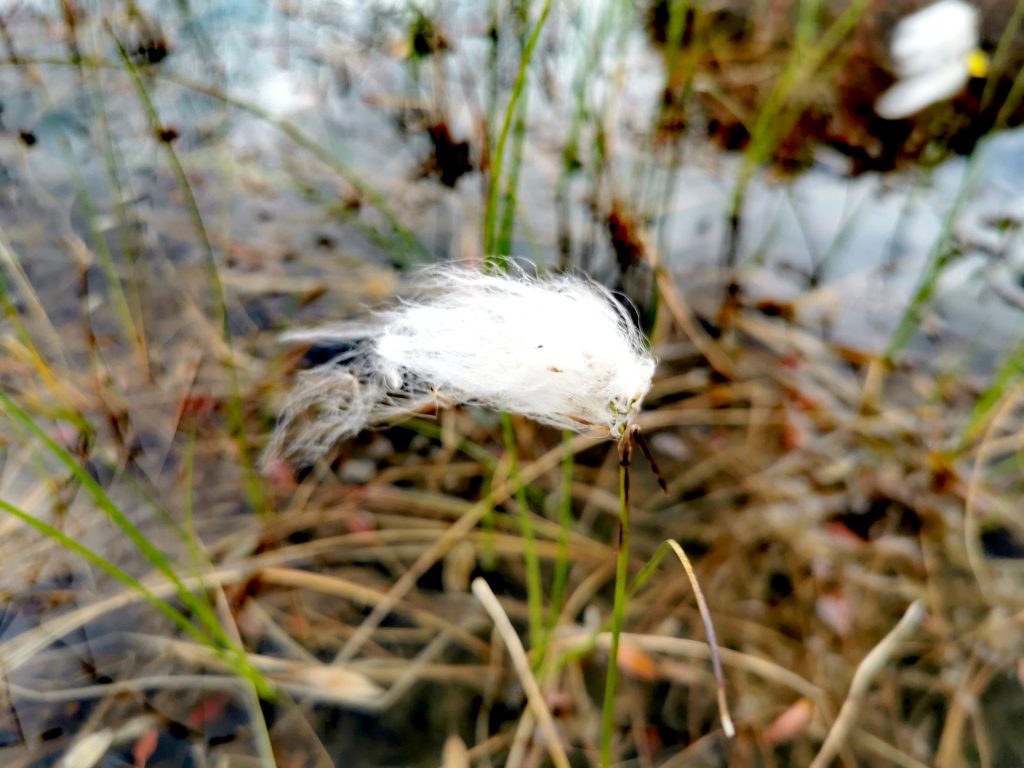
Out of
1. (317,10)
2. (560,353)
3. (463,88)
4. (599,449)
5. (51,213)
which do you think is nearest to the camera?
(560,353)

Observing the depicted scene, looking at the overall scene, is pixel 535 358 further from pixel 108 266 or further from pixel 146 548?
pixel 108 266

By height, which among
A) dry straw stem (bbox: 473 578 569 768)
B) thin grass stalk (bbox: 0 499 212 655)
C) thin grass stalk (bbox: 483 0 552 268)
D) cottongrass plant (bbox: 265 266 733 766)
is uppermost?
thin grass stalk (bbox: 483 0 552 268)

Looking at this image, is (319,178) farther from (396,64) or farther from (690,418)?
(690,418)

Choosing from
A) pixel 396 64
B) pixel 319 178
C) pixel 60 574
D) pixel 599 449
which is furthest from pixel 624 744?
pixel 396 64

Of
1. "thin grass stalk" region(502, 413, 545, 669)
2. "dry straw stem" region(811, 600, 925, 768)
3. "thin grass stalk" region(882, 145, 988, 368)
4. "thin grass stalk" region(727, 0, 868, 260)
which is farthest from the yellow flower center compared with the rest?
"thin grass stalk" region(502, 413, 545, 669)

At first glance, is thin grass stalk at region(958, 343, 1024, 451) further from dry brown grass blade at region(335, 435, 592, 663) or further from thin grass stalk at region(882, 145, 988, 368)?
dry brown grass blade at region(335, 435, 592, 663)

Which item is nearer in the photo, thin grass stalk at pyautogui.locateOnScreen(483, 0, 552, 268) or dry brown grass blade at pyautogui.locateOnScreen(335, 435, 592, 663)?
thin grass stalk at pyautogui.locateOnScreen(483, 0, 552, 268)

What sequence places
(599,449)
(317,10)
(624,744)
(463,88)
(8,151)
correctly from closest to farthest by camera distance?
(624,744) → (599,449) → (8,151) → (463,88) → (317,10)
